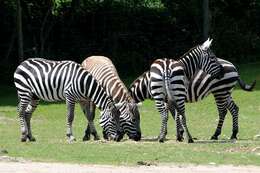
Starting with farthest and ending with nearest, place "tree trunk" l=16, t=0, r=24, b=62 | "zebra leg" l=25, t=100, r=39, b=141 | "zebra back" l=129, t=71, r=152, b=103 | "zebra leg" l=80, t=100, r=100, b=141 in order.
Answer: "tree trunk" l=16, t=0, r=24, b=62
"zebra back" l=129, t=71, r=152, b=103
"zebra leg" l=25, t=100, r=39, b=141
"zebra leg" l=80, t=100, r=100, b=141

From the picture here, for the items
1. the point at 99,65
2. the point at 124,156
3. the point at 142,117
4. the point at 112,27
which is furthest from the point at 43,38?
the point at 124,156

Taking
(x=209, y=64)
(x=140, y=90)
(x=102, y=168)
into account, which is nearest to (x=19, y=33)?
(x=140, y=90)

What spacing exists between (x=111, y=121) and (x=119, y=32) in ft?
74.5

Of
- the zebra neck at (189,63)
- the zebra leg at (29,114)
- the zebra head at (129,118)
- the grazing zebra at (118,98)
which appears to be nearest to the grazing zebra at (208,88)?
the zebra neck at (189,63)

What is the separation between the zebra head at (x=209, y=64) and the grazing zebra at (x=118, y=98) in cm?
222

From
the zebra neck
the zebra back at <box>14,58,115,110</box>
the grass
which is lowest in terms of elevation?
the grass

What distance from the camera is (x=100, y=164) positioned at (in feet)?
46.7

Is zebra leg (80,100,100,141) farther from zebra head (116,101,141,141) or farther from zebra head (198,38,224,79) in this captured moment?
zebra head (198,38,224,79)

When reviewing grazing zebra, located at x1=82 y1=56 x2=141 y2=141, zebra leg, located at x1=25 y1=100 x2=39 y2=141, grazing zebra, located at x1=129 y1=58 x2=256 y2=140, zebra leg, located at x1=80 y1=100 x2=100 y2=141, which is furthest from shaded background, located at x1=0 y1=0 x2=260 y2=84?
zebra leg, located at x1=80 y1=100 x2=100 y2=141

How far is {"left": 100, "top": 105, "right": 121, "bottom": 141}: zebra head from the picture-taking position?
62.6 ft

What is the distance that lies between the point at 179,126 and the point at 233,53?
81.4 ft

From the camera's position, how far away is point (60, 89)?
19.5 m

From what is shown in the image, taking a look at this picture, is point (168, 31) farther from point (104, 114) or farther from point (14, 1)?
point (104, 114)

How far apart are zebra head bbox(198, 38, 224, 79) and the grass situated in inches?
71.5
